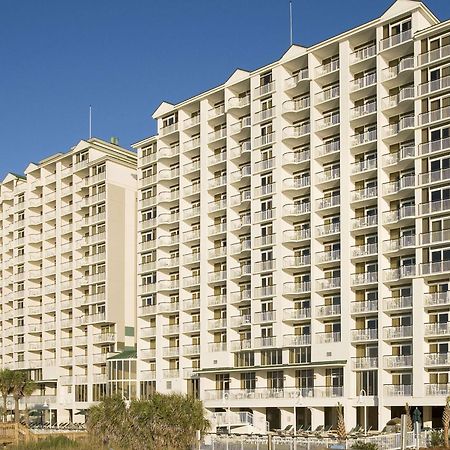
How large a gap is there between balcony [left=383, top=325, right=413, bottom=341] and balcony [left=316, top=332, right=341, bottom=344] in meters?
4.61

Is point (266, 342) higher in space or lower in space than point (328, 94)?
lower

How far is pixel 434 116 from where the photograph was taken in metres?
65.8

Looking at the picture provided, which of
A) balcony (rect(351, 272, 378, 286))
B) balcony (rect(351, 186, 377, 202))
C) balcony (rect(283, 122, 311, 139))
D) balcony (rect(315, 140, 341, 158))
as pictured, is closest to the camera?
balcony (rect(351, 272, 378, 286))

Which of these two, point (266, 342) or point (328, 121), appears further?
point (266, 342)

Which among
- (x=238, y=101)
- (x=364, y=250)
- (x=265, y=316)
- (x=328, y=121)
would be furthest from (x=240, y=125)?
(x=364, y=250)

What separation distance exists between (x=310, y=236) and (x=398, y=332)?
12.0 meters

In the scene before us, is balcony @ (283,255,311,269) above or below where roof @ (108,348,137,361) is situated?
above

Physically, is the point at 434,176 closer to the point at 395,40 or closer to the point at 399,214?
the point at 399,214

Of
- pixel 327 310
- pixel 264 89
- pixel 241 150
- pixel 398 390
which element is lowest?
pixel 398 390

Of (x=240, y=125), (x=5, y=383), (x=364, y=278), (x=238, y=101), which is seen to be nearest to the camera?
(x=364, y=278)

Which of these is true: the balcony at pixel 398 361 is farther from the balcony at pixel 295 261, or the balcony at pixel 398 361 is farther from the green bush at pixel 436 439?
the green bush at pixel 436 439

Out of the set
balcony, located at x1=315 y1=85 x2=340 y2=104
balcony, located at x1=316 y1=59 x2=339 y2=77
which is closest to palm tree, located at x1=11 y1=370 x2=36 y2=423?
balcony, located at x1=315 y1=85 x2=340 y2=104

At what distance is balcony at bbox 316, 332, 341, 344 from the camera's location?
7012 centimetres

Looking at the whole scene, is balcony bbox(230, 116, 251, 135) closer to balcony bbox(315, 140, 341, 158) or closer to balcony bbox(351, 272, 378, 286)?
balcony bbox(315, 140, 341, 158)
